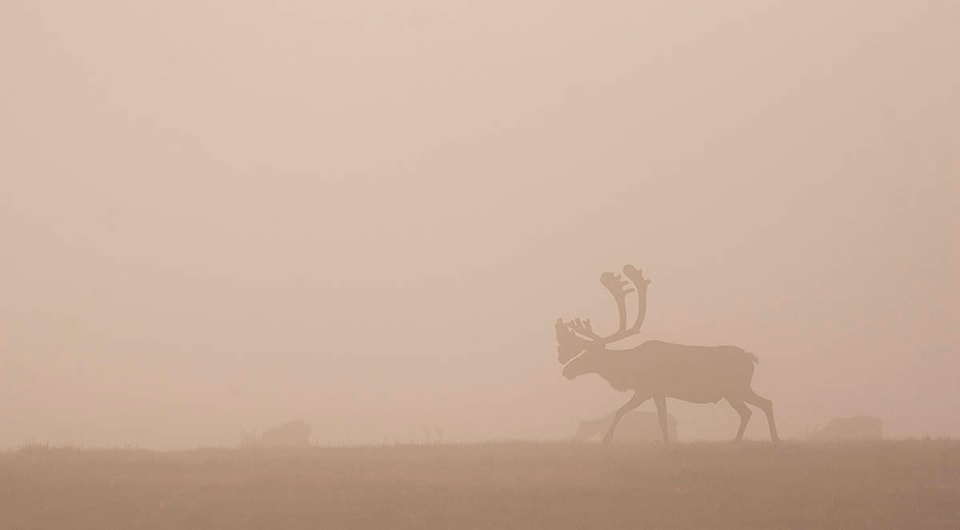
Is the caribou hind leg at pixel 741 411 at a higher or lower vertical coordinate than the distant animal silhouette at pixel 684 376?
lower

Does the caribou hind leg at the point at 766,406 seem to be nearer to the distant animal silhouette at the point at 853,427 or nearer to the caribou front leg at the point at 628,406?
the caribou front leg at the point at 628,406

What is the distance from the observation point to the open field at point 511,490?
14.3 m

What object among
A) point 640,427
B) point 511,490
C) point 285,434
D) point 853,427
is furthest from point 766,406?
point 285,434

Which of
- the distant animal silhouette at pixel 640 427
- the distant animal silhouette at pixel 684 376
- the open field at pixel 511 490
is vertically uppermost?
the distant animal silhouette at pixel 684 376

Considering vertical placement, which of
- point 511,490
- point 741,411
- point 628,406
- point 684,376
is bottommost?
point 511,490

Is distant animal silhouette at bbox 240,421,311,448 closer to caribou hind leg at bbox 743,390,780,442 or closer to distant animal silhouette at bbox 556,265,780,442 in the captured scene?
distant animal silhouette at bbox 556,265,780,442

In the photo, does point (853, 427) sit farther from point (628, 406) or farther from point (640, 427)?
point (628, 406)

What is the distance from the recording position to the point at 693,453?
61.4 feet

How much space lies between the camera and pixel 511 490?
15750mm

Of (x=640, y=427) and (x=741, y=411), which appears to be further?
(x=640, y=427)

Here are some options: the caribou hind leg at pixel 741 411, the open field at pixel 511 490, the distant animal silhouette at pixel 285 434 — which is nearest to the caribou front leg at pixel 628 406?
the caribou hind leg at pixel 741 411

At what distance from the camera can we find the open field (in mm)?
14266

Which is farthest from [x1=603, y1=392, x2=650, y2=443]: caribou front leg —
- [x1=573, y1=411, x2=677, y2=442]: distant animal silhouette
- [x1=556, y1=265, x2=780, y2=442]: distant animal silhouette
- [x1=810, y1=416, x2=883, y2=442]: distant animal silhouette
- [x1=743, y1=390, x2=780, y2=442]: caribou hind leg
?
[x1=810, y1=416, x2=883, y2=442]: distant animal silhouette

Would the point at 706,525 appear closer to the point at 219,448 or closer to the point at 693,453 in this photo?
the point at 693,453
